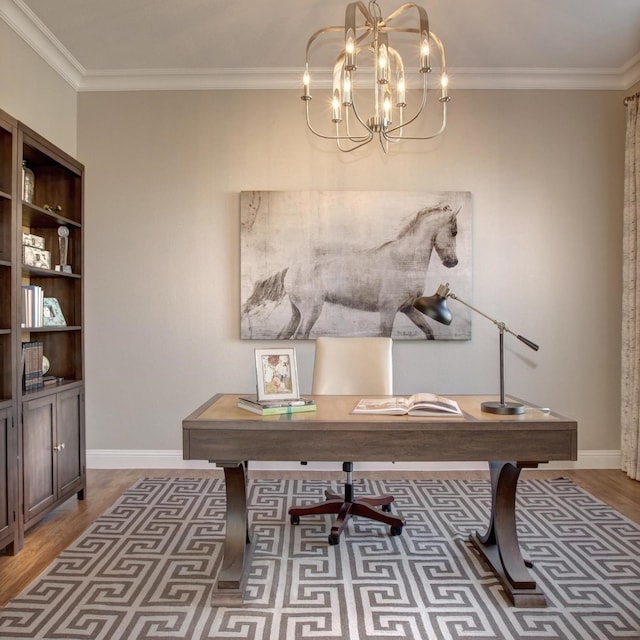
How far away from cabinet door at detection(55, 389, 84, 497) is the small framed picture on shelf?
0.40 m

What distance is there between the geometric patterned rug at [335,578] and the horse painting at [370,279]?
1.24m

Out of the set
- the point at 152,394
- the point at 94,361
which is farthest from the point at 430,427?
the point at 94,361

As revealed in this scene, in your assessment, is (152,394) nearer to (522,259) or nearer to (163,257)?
(163,257)

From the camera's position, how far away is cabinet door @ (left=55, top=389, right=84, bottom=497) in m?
2.80

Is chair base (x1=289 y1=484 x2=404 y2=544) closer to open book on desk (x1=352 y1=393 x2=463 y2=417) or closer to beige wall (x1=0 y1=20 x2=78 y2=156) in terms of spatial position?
open book on desk (x1=352 y1=393 x2=463 y2=417)

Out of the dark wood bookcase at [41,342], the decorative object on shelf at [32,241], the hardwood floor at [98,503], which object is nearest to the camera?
the hardwood floor at [98,503]

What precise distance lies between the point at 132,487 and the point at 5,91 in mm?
2428

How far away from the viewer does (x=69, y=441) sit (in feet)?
9.53

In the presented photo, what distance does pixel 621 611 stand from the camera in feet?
6.10

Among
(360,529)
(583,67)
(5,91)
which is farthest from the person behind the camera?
(583,67)

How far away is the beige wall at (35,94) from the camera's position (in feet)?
9.23

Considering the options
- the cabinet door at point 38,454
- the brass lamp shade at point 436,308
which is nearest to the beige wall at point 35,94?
the cabinet door at point 38,454

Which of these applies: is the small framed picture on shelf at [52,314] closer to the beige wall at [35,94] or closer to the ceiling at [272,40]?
the beige wall at [35,94]

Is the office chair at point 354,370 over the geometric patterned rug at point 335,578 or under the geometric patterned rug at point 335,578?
over
